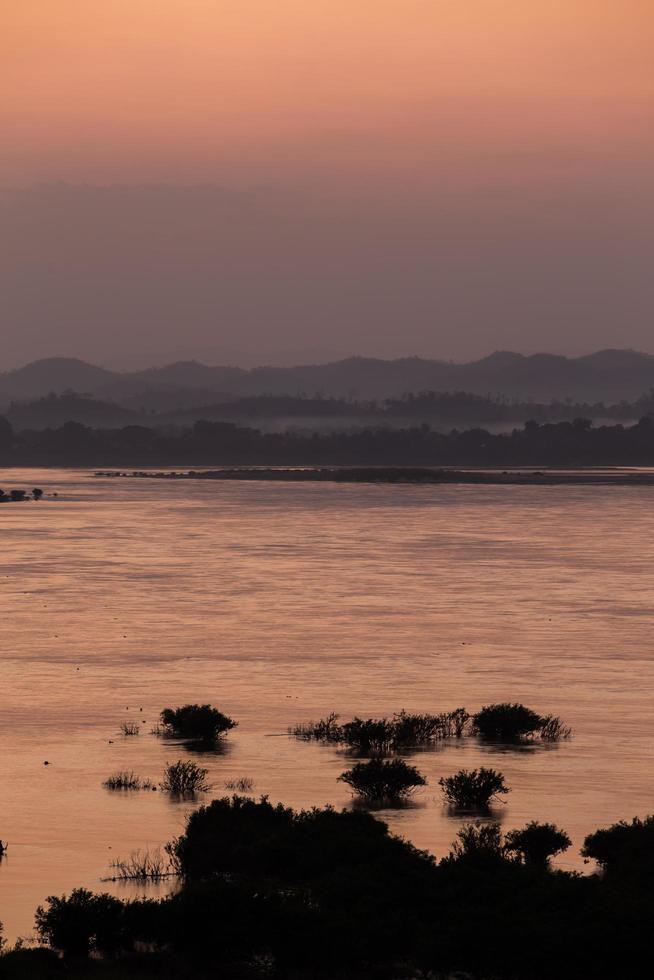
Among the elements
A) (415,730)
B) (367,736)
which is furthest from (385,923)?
(415,730)

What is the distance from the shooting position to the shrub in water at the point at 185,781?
29.3 meters

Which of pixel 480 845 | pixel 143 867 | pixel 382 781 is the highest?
pixel 480 845

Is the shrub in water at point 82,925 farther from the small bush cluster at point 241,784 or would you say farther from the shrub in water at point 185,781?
the small bush cluster at point 241,784

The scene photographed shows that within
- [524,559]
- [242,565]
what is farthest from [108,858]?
[524,559]

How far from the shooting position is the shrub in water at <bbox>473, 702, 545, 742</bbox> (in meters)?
35.0

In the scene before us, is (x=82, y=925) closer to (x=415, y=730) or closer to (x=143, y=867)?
(x=143, y=867)

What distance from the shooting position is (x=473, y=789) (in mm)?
27906

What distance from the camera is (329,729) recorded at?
3519 centimetres

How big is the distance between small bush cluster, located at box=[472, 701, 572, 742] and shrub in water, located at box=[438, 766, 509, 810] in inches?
264

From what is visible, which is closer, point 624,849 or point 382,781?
point 624,849

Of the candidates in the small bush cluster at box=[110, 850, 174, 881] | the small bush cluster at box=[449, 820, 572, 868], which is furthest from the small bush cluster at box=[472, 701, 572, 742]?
the small bush cluster at box=[110, 850, 174, 881]

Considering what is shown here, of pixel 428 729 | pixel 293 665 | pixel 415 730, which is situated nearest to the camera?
pixel 415 730

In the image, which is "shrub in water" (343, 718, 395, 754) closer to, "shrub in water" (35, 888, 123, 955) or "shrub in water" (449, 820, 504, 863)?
"shrub in water" (449, 820, 504, 863)

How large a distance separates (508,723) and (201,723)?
258 inches
